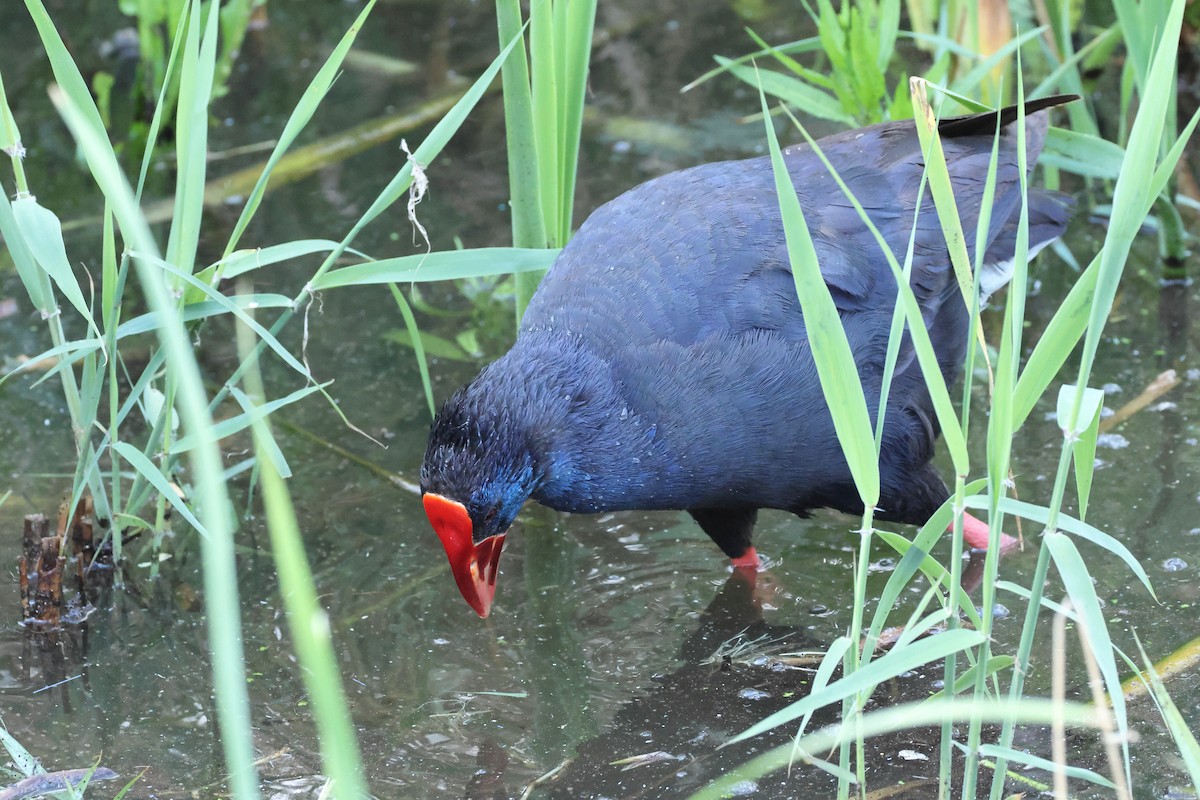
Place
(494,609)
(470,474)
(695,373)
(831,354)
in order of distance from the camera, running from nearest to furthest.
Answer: (831,354) → (470,474) → (695,373) → (494,609)

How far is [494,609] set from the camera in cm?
310

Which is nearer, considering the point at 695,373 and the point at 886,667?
the point at 886,667

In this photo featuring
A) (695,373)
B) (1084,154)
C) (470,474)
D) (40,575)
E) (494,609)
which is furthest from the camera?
(1084,154)

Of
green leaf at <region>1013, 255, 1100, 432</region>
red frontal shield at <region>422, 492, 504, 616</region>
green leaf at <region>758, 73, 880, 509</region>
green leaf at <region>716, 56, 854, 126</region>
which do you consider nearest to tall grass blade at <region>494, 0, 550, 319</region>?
red frontal shield at <region>422, 492, 504, 616</region>

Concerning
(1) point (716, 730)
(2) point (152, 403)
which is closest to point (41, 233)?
(2) point (152, 403)

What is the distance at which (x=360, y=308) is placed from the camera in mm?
4258

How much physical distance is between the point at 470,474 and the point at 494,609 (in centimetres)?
72

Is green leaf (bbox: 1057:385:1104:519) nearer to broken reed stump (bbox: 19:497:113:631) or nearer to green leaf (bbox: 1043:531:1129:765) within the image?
green leaf (bbox: 1043:531:1129:765)

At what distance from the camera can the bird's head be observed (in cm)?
246

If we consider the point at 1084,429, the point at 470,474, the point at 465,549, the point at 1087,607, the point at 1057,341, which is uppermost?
the point at 1057,341

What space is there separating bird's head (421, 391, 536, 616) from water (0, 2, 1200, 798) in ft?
1.44

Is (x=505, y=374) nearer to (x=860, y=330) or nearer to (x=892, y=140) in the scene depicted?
(x=860, y=330)

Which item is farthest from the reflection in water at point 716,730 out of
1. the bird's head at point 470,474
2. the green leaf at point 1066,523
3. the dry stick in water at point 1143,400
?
the dry stick in water at point 1143,400

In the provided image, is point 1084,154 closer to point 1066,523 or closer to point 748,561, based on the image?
point 748,561
